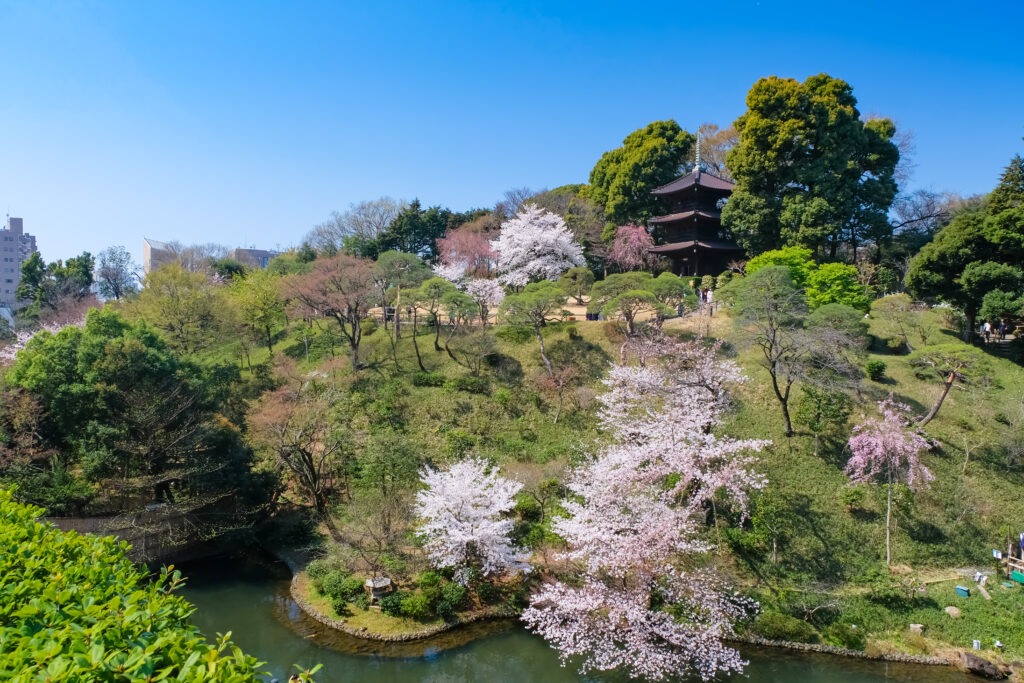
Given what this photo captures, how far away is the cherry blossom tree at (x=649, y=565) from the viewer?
11.6m

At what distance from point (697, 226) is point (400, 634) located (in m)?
26.6

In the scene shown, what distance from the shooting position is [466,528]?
1366cm

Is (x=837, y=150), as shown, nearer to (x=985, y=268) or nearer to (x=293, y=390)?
(x=985, y=268)

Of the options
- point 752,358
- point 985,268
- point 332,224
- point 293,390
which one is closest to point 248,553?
point 293,390

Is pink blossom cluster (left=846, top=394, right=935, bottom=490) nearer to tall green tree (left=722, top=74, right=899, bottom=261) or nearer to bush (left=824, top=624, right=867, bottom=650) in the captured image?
bush (left=824, top=624, right=867, bottom=650)

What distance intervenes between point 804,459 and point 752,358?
5.62 m

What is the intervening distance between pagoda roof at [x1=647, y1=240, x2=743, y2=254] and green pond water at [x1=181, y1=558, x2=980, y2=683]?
2198 cm

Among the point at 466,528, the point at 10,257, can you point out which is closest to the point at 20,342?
the point at 466,528

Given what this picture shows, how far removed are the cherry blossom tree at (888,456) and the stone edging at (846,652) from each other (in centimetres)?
297

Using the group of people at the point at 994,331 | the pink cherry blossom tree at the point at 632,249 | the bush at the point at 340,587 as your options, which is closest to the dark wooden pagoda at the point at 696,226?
the pink cherry blossom tree at the point at 632,249

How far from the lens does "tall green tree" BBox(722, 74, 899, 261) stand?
27.6 metres

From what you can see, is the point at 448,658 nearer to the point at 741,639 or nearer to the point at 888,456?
the point at 741,639

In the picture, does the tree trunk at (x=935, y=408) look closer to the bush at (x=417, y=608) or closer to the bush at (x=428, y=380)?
the bush at (x=417, y=608)

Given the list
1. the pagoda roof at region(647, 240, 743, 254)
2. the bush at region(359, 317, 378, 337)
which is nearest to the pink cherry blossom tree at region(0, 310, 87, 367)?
the bush at region(359, 317, 378, 337)
